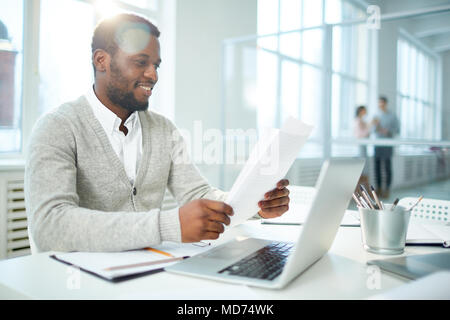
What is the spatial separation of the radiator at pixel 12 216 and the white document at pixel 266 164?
182 cm

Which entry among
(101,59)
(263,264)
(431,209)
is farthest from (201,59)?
(263,264)

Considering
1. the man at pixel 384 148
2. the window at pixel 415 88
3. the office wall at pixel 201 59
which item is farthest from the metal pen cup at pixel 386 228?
the window at pixel 415 88

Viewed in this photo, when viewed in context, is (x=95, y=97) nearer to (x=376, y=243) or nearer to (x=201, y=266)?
(x=201, y=266)

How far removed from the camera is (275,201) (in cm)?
109

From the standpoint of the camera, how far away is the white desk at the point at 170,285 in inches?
25.1

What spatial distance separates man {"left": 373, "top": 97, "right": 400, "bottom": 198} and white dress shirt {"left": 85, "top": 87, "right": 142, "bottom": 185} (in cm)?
251

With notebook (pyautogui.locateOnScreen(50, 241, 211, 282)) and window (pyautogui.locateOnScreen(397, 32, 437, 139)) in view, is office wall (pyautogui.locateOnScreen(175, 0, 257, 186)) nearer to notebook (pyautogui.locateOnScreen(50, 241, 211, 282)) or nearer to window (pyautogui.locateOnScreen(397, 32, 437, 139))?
notebook (pyautogui.locateOnScreen(50, 241, 211, 282))

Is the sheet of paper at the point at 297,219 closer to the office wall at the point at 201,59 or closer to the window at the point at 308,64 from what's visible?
the window at the point at 308,64

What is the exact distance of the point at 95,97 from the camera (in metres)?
1.34

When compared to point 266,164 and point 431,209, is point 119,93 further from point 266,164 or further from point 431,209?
Result: point 431,209

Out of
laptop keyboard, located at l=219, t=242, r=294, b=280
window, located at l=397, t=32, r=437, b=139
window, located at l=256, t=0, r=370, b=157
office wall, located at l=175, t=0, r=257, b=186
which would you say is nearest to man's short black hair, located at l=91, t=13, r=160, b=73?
laptop keyboard, located at l=219, t=242, r=294, b=280

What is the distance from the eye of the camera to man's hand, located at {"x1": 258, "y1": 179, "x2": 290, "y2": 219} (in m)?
1.06

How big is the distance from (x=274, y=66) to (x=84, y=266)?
13.0ft

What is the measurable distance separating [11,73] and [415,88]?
6365 mm
